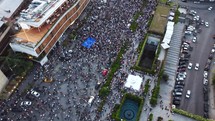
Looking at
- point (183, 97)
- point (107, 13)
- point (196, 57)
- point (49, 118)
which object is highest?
point (107, 13)

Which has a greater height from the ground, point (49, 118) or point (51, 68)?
point (51, 68)

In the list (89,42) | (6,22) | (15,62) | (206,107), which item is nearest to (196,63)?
(206,107)

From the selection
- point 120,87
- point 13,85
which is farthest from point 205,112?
point 13,85

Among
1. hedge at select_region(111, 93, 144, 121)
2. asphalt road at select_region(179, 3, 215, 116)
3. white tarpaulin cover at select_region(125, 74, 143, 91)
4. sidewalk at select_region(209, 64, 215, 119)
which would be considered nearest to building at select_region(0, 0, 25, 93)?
hedge at select_region(111, 93, 144, 121)

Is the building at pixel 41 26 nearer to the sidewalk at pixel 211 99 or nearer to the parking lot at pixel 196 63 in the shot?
the parking lot at pixel 196 63

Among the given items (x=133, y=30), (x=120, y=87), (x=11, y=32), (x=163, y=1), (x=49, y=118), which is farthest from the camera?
(x=163, y=1)

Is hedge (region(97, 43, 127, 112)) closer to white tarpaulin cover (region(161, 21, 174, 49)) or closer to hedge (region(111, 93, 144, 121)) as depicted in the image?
hedge (region(111, 93, 144, 121))

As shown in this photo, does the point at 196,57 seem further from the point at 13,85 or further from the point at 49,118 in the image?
the point at 13,85
